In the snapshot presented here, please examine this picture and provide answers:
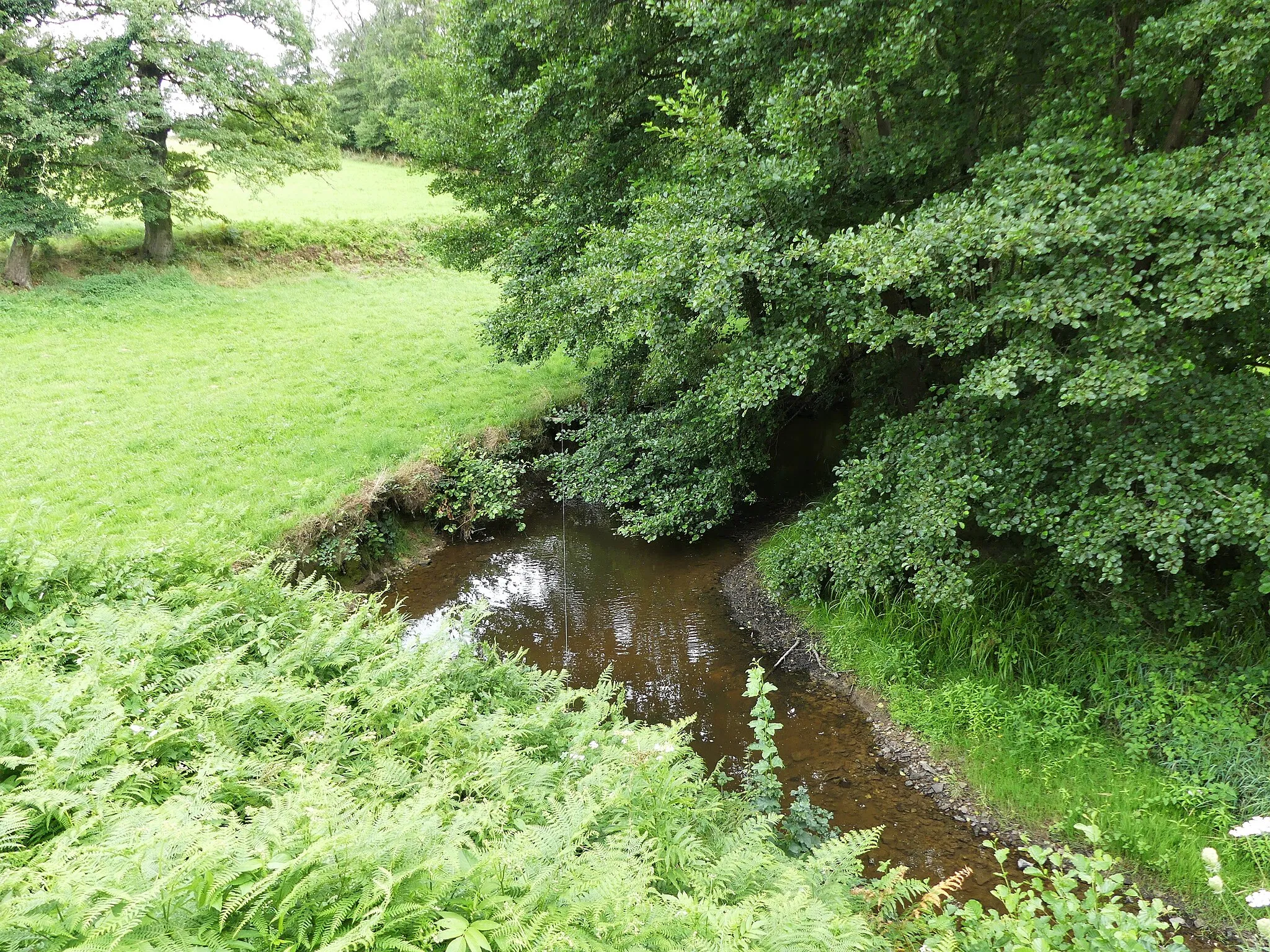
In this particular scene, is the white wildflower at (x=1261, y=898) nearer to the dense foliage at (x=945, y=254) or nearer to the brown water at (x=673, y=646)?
the brown water at (x=673, y=646)

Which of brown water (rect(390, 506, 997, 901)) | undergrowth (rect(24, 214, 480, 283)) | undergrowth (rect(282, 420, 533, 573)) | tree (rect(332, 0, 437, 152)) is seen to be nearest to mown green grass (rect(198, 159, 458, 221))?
undergrowth (rect(24, 214, 480, 283))

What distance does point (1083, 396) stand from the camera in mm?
4957

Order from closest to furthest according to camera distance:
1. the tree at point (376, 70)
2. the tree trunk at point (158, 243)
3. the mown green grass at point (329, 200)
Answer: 1. the tree trunk at point (158, 243)
2. the mown green grass at point (329, 200)
3. the tree at point (376, 70)

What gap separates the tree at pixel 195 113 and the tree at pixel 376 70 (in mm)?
16796

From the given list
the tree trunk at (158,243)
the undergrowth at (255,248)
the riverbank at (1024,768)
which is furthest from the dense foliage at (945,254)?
the tree trunk at (158,243)

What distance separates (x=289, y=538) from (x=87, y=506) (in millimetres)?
3117

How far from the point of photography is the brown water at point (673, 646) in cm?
611

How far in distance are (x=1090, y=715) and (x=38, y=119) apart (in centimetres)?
2541

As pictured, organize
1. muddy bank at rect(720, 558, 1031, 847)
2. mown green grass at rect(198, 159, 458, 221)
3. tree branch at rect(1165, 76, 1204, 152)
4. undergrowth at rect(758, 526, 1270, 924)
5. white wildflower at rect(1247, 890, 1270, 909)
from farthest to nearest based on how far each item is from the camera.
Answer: mown green grass at rect(198, 159, 458, 221), muddy bank at rect(720, 558, 1031, 847), tree branch at rect(1165, 76, 1204, 152), undergrowth at rect(758, 526, 1270, 924), white wildflower at rect(1247, 890, 1270, 909)

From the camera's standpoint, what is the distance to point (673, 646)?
8836mm

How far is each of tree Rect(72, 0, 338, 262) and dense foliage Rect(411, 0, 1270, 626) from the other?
51.4 feet

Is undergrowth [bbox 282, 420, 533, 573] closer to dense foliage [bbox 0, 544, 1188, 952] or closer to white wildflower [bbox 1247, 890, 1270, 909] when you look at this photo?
dense foliage [bbox 0, 544, 1188, 952]

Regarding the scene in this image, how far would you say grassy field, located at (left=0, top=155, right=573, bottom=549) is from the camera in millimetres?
9977

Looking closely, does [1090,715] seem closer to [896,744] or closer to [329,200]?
[896,744]
